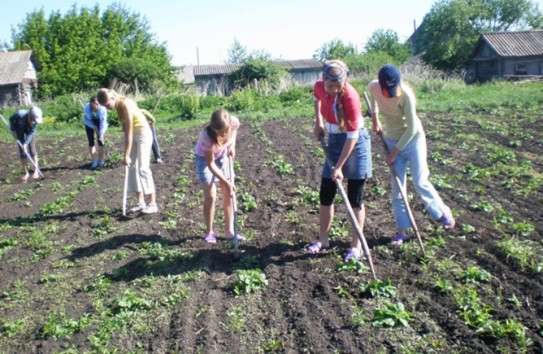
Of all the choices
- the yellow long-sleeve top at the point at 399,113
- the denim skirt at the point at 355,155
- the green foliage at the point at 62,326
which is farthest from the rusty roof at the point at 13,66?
the denim skirt at the point at 355,155

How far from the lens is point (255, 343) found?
359 centimetres

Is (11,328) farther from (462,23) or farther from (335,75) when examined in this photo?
(462,23)

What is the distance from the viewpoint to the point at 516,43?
3612cm

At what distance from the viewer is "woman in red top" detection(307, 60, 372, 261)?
4230 mm

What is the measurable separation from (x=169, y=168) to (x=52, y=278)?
16.6ft

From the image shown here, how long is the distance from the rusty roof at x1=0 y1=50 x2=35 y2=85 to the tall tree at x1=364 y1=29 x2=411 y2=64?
3411 centimetres

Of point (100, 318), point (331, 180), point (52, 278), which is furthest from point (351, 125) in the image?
point (52, 278)

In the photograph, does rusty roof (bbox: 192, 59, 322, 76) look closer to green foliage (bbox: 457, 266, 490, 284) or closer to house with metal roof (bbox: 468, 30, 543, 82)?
house with metal roof (bbox: 468, 30, 543, 82)

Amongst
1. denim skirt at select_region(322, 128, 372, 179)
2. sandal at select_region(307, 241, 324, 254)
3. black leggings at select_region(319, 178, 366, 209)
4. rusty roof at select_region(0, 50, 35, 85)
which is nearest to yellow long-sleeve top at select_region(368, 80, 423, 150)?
denim skirt at select_region(322, 128, 372, 179)

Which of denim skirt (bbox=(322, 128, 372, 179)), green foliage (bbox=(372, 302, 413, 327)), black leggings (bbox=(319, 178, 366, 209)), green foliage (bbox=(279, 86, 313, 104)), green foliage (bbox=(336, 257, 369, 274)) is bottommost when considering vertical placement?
green foliage (bbox=(372, 302, 413, 327))

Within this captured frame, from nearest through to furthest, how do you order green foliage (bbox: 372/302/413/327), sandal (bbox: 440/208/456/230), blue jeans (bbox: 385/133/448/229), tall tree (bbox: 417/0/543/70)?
1. green foliage (bbox: 372/302/413/327)
2. blue jeans (bbox: 385/133/448/229)
3. sandal (bbox: 440/208/456/230)
4. tall tree (bbox: 417/0/543/70)

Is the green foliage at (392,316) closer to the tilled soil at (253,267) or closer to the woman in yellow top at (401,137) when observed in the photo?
the tilled soil at (253,267)

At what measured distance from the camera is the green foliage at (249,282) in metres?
4.31

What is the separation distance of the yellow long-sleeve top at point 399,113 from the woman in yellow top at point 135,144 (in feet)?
10.2
